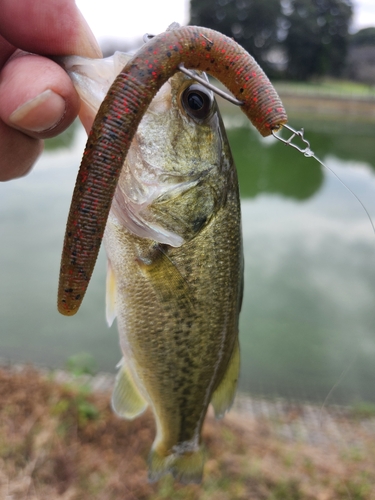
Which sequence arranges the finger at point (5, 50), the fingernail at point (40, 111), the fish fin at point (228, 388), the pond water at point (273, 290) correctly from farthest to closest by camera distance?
the pond water at point (273, 290) → the fish fin at point (228, 388) → the finger at point (5, 50) → the fingernail at point (40, 111)

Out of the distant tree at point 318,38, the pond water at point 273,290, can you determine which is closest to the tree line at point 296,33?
the distant tree at point 318,38

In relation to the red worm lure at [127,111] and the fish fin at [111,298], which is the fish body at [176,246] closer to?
the fish fin at [111,298]

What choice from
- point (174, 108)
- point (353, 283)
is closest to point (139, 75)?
point (174, 108)

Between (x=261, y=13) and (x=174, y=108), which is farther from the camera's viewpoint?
(x=261, y=13)

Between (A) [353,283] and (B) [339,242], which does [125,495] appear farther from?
(B) [339,242]

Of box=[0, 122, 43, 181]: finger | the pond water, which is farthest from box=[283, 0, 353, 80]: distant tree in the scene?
box=[0, 122, 43, 181]: finger

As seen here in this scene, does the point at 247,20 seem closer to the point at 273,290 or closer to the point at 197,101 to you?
the point at 273,290
